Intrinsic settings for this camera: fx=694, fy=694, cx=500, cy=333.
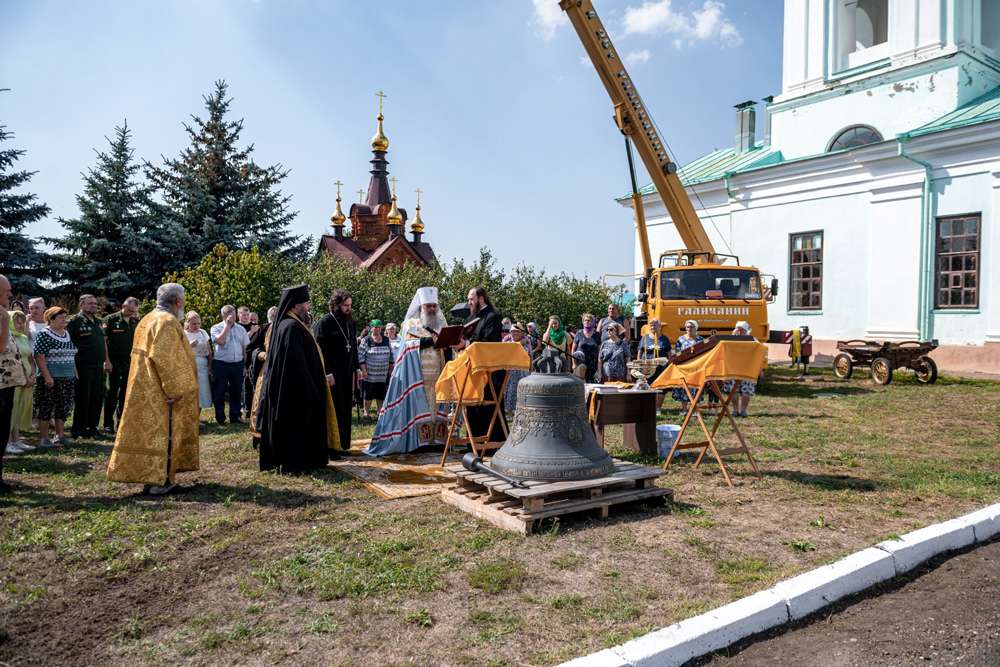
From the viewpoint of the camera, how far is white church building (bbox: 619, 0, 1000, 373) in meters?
17.4

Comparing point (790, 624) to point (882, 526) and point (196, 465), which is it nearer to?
point (882, 526)

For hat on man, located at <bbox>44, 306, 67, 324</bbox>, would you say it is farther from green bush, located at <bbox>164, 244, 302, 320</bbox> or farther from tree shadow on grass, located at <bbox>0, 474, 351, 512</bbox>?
green bush, located at <bbox>164, 244, 302, 320</bbox>

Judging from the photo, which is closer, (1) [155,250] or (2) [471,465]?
(2) [471,465]

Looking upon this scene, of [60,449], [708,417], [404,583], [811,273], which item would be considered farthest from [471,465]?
[811,273]

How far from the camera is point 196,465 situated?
599 centimetres

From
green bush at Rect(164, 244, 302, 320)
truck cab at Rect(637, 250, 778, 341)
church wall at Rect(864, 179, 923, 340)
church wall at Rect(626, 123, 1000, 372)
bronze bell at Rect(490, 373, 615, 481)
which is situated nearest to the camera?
bronze bell at Rect(490, 373, 615, 481)

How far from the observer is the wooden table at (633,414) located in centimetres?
730

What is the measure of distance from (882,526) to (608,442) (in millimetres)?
3871

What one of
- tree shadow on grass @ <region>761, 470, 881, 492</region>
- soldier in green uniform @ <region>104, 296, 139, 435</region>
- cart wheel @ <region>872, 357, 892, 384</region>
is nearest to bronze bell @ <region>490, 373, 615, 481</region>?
tree shadow on grass @ <region>761, 470, 881, 492</region>

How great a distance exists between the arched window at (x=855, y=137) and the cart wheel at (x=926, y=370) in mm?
7807

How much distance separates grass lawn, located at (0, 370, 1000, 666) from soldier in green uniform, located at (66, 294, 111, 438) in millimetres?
1901

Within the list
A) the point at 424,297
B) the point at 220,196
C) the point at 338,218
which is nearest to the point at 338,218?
the point at 338,218

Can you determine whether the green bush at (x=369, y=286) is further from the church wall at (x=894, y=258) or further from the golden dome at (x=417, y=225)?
the golden dome at (x=417, y=225)

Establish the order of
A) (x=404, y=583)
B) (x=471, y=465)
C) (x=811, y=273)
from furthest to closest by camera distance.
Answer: (x=811, y=273) → (x=471, y=465) → (x=404, y=583)
